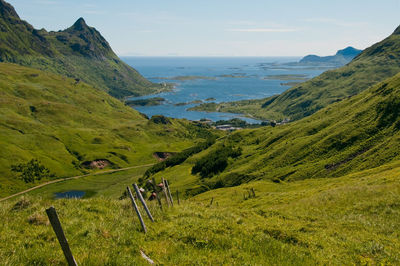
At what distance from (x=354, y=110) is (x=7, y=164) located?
20040 cm

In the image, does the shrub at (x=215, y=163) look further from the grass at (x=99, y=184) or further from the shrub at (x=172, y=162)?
the grass at (x=99, y=184)

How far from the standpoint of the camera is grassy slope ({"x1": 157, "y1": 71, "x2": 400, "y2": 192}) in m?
75.6

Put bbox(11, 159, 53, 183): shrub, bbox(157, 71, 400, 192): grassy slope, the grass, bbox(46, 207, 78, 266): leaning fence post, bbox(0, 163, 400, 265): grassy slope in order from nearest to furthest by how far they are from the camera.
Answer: bbox(46, 207, 78, 266): leaning fence post → bbox(0, 163, 400, 265): grassy slope → bbox(157, 71, 400, 192): grassy slope → the grass → bbox(11, 159, 53, 183): shrub

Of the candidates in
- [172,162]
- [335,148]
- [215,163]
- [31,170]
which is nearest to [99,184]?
[31,170]

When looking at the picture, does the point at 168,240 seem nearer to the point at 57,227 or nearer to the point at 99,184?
the point at 57,227

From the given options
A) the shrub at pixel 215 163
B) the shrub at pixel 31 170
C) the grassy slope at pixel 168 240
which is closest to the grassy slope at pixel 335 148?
the shrub at pixel 215 163

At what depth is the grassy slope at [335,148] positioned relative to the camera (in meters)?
75.6

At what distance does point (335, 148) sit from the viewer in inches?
3561

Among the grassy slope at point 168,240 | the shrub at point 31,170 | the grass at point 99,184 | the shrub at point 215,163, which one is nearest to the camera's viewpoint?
the grassy slope at point 168,240

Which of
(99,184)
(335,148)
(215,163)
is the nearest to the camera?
(335,148)

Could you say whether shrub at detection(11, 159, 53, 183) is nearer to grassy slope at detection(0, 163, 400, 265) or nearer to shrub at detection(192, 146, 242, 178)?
shrub at detection(192, 146, 242, 178)

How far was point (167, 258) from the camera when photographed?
11.8 meters

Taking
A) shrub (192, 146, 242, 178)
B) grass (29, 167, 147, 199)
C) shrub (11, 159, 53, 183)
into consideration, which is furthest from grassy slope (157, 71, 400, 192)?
shrub (11, 159, 53, 183)

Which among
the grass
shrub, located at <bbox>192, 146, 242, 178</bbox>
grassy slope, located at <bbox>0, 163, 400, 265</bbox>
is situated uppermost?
grassy slope, located at <bbox>0, 163, 400, 265</bbox>
